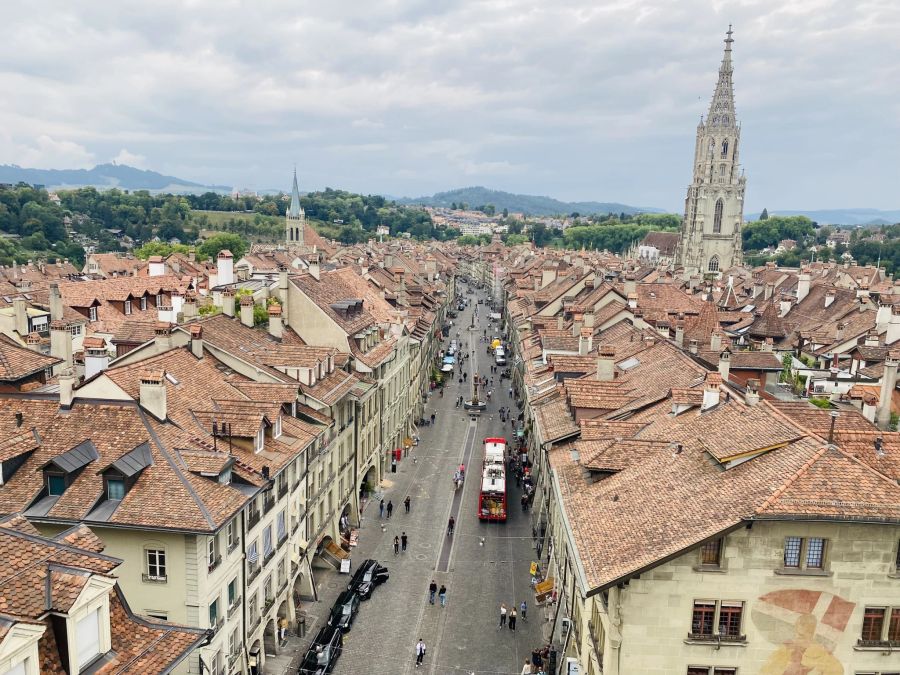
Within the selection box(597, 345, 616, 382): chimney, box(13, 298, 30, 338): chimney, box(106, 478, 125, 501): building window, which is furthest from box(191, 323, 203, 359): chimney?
box(13, 298, 30, 338): chimney

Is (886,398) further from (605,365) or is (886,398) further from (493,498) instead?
(493,498)

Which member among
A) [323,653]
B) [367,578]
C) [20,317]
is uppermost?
[20,317]

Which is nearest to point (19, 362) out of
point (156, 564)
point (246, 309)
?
point (246, 309)

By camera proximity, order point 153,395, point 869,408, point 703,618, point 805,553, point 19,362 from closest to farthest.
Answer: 1. point 805,553
2. point 703,618
3. point 153,395
4. point 19,362
5. point 869,408

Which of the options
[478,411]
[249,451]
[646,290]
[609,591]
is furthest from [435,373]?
[609,591]

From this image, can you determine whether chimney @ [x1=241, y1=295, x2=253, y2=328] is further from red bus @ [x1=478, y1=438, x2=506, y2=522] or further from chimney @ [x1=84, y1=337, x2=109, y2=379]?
red bus @ [x1=478, y1=438, x2=506, y2=522]

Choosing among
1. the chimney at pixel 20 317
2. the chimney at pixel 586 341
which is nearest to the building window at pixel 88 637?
the chimney at pixel 586 341

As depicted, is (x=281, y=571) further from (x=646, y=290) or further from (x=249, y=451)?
(x=646, y=290)
